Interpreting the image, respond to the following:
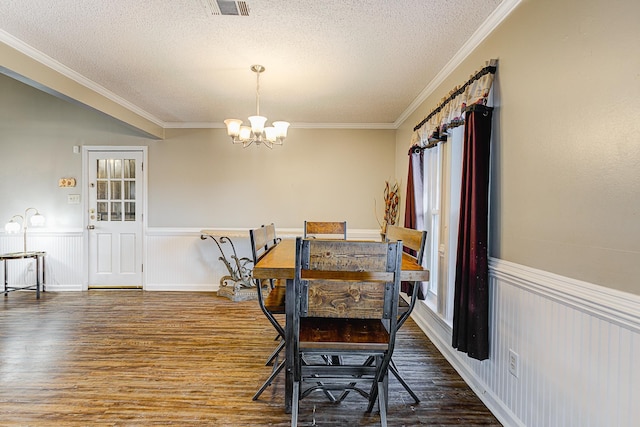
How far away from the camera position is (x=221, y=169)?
4586 millimetres

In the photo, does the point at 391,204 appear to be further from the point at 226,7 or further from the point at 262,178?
the point at 226,7

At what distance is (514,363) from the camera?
172 cm

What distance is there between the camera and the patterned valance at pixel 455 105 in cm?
193

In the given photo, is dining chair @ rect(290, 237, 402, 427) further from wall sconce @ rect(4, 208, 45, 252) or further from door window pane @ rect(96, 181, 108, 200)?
wall sconce @ rect(4, 208, 45, 252)

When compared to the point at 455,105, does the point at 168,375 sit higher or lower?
lower

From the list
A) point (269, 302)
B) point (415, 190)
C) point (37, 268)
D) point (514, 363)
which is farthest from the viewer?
point (37, 268)

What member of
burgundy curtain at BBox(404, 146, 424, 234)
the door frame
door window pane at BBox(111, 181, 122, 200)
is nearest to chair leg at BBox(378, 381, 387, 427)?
burgundy curtain at BBox(404, 146, 424, 234)

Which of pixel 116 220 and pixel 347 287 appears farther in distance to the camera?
pixel 116 220

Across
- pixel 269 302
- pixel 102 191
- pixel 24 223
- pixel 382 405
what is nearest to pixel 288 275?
pixel 269 302

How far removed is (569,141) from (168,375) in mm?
2759

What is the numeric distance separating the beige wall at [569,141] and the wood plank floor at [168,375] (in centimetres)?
111

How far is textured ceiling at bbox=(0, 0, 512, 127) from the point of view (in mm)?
1917

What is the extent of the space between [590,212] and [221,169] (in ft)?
13.7

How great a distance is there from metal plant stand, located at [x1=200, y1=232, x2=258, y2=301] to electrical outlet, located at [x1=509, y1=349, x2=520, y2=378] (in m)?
3.06
